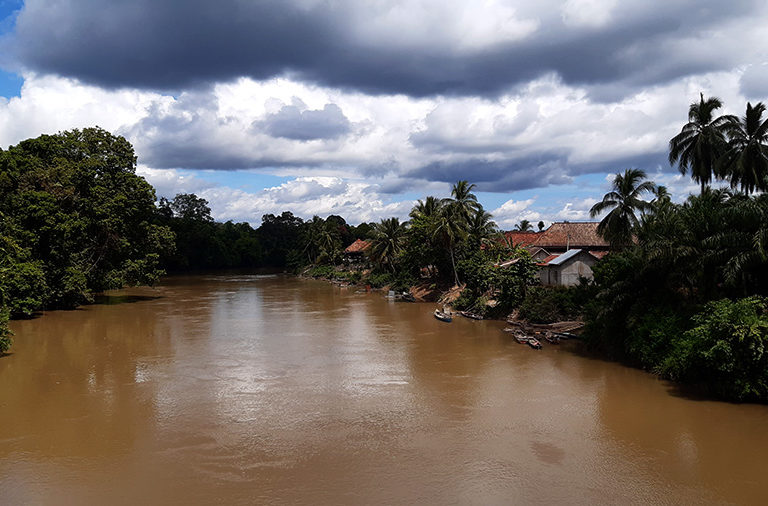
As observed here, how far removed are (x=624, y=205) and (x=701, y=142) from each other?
509 centimetres

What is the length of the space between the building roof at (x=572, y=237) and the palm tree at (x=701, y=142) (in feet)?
38.6

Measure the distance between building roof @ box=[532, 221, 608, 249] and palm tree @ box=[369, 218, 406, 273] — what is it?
44.5 feet

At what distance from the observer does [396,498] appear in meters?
9.35

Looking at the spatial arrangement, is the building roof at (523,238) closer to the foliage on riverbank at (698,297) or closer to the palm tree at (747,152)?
the palm tree at (747,152)

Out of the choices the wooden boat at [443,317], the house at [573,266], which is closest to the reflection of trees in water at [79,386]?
the wooden boat at [443,317]

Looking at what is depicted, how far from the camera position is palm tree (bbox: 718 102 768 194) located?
24766 millimetres

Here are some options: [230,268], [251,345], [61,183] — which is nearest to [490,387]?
[251,345]

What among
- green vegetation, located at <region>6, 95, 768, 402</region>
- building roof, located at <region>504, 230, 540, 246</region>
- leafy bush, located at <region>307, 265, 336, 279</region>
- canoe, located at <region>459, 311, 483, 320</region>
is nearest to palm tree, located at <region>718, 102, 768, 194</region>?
green vegetation, located at <region>6, 95, 768, 402</region>

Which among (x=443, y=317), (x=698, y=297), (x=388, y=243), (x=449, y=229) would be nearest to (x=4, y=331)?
(x=443, y=317)

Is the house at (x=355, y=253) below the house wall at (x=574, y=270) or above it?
above

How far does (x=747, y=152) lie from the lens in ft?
82.0

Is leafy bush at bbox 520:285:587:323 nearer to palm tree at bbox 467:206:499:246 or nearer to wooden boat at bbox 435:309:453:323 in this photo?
wooden boat at bbox 435:309:453:323

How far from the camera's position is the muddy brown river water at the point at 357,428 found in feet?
31.8

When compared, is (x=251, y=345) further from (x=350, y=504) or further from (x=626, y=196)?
(x=626, y=196)
